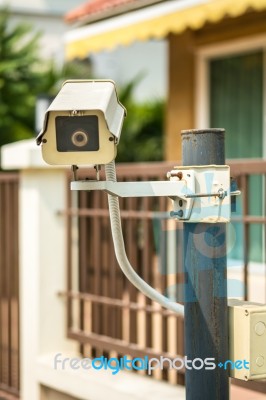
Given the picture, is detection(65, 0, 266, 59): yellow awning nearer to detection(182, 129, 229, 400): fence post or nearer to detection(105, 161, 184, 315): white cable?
detection(182, 129, 229, 400): fence post

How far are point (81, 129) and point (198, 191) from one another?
42cm

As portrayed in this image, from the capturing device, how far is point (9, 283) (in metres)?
6.29

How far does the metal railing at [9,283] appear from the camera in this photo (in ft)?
20.3

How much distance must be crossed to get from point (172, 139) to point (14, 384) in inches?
173

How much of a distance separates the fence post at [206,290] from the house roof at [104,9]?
234 inches

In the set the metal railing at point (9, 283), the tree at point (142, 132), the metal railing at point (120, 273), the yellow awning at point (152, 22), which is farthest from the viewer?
the tree at point (142, 132)

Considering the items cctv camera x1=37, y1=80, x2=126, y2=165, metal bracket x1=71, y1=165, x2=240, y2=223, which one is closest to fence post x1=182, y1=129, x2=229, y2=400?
metal bracket x1=71, y1=165, x2=240, y2=223

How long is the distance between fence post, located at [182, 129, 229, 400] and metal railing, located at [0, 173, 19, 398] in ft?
11.5

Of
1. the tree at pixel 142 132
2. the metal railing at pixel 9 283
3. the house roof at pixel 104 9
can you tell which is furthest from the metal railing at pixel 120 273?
the tree at pixel 142 132

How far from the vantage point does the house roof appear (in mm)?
8766

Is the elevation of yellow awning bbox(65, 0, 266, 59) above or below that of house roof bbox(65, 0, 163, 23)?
below

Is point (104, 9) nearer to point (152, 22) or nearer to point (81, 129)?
point (152, 22)

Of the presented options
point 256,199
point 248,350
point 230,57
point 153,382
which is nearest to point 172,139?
point 230,57

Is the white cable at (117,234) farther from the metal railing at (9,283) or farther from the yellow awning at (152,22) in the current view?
the yellow awning at (152,22)
